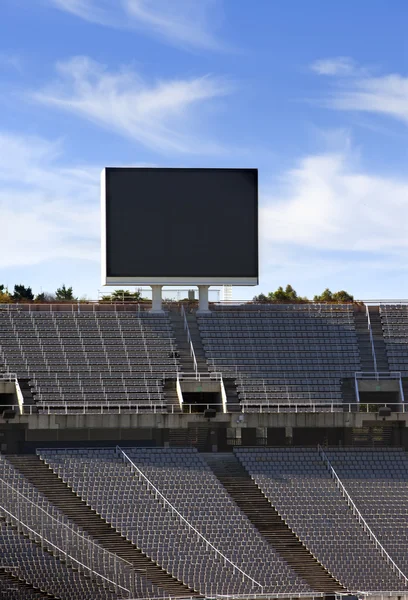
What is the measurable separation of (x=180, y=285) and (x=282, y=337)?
5.68 metres

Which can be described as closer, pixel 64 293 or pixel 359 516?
pixel 359 516

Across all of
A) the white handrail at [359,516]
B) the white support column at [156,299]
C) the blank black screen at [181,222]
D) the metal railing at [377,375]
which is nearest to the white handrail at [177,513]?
the white handrail at [359,516]

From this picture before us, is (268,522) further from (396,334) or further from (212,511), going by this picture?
(396,334)

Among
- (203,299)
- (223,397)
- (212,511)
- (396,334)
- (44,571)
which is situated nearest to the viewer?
(44,571)

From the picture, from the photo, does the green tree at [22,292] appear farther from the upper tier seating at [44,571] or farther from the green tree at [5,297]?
the upper tier seating at [44,571]

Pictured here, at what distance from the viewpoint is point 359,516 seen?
159 ft

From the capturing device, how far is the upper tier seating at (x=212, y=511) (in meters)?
43.8

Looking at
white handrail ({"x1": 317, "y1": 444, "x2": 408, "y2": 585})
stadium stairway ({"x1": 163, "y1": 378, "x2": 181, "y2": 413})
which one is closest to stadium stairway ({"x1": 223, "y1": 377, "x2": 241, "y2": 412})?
stadium stairway ({"x1": 163, "y1": 378, "x2": 181, "y2": 413})

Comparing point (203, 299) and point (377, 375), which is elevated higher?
point (203, 299)

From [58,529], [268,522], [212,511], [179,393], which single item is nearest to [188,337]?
[179,393]

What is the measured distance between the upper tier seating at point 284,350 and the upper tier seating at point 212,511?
17.3 feet

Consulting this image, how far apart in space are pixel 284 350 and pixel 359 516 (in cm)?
1138

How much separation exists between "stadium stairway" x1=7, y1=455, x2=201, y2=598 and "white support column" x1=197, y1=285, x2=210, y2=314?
529 inches

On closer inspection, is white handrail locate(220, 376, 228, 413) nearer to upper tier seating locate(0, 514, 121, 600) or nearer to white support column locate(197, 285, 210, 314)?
white support column locate(197, 285, 210, 314)
